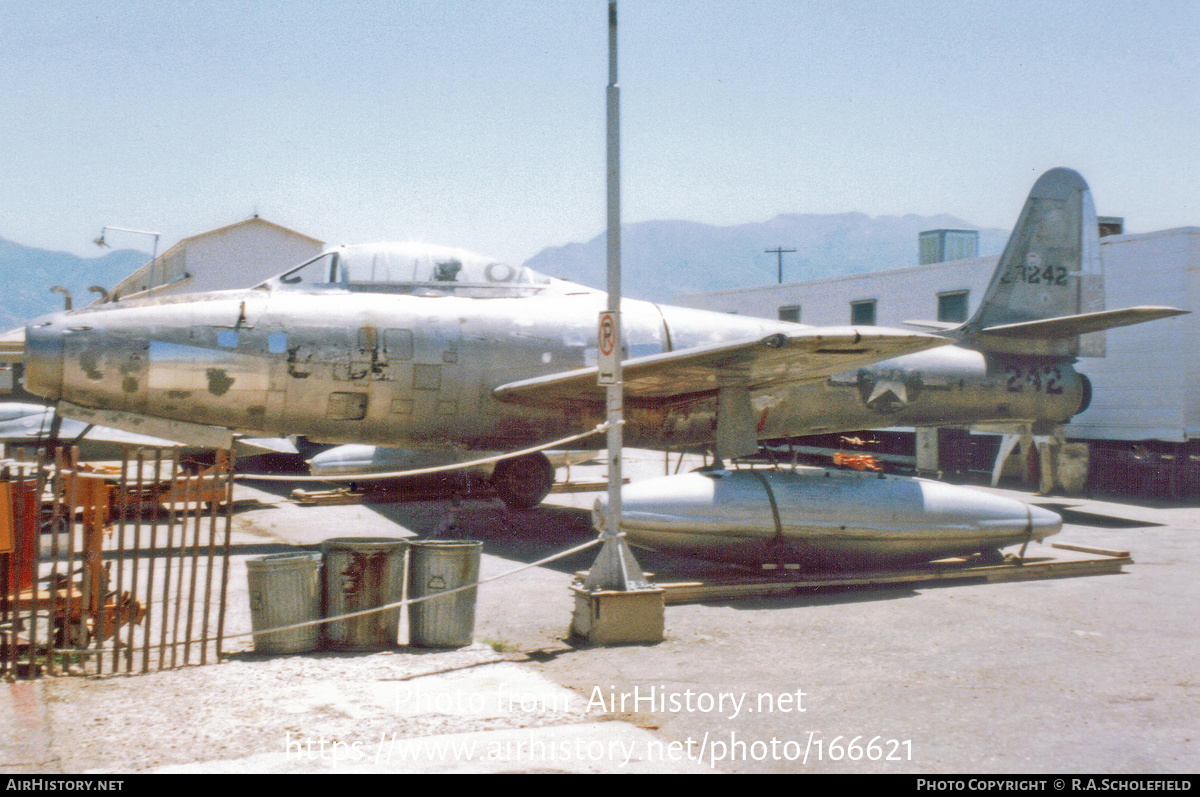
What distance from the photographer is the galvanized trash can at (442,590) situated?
6.48 metres

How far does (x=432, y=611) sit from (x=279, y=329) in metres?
5.58

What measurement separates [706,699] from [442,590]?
2210 millimetres

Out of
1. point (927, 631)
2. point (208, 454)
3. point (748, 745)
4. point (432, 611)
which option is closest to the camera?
point (748, 745)

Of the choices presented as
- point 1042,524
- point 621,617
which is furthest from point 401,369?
point 1042,524

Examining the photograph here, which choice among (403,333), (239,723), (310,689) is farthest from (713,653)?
(403,333)

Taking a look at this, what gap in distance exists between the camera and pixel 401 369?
11250 millimetres

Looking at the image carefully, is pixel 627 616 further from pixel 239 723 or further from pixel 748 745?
→ pixel 239 723

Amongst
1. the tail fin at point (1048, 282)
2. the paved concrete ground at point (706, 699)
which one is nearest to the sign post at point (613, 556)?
the paved concrete ground at point (706, 699)

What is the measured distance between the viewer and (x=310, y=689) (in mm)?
5430

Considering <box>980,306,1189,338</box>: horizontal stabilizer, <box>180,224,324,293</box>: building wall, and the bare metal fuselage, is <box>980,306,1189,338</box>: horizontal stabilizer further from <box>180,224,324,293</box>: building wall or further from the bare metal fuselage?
<box>180,224,324,293</box>: building wall

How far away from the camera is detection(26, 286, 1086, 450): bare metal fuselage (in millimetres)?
10109

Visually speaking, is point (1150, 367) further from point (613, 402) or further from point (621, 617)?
point (621, 617)

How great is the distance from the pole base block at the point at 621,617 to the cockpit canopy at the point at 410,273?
6.38 metres

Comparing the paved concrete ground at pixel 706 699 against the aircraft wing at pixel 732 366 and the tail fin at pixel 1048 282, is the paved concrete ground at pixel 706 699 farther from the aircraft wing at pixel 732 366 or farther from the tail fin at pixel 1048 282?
the tail fin at pixel 1048 282
